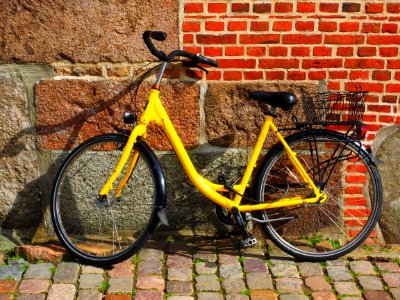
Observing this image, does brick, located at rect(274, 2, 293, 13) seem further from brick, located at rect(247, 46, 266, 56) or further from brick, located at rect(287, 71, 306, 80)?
brick, located at rect(287, 71, 306, 80)

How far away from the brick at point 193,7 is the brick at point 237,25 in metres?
0.23

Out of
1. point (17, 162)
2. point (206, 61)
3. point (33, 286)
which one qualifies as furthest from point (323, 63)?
point (33, 286)

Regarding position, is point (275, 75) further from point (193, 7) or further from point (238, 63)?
point (193, 7)

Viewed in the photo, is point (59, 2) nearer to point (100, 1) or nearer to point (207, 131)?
point (100, 1)

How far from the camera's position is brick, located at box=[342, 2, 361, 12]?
426cm

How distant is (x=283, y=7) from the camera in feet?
14.0

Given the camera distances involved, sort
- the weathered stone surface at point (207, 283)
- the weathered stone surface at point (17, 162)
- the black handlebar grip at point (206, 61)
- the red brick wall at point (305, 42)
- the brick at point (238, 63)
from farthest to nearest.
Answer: the weathered stone surface at point (17, 162) → the brick at point (238, 63) → the red brick wall at point (305, 42) → the black handlebar grip at point (206, 61) → the weathered stone surface at point (207, 283)

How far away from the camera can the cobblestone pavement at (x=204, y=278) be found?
3891 millimetres

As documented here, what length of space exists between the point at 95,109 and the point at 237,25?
117 cm

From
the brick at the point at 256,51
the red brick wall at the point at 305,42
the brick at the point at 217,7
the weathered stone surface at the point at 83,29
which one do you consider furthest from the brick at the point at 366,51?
the weathered stone surface at the point at 83,29

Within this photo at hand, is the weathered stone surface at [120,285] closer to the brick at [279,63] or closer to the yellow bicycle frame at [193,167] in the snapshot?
the yellow bicycle frame at [193,167]

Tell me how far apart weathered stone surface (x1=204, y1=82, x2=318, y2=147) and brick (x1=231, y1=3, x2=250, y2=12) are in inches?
20.0

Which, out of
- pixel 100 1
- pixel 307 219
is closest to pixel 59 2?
pixel 100 1

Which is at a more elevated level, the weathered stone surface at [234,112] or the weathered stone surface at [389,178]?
the weathered stone surface at [234,112]
